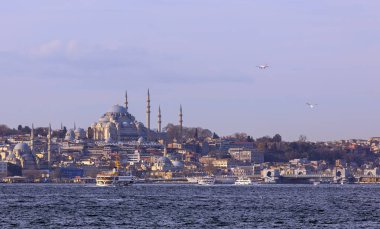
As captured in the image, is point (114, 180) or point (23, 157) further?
point (23, 157)

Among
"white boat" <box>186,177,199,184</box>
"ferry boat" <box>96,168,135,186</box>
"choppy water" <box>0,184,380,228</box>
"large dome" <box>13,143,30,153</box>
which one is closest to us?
"choppy water" <box>0,184,380,228</box>

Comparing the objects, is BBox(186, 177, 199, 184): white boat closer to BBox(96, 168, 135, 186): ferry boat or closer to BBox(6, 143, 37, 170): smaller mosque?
BBox(6, 143, 37, 170): smaller mosque

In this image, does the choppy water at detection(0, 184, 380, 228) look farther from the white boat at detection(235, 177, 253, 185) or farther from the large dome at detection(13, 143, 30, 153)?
the large dome at detection(13, 143, 30, 153)

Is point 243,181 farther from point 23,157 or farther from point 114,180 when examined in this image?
point 23,157

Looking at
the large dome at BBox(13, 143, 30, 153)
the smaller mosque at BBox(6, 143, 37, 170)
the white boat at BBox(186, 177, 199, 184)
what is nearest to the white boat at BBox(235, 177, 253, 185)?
the white boat at BBox(186, 177, 199, 184)

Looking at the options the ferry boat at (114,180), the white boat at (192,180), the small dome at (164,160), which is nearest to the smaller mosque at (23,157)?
the small dome at (164,160)

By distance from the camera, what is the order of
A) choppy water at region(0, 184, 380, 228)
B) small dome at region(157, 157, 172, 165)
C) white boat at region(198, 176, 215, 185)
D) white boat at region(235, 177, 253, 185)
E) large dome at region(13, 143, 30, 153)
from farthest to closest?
small dome at region(157, 157, 172, 165) < large dome at region(13, 143, 30, 153) < white boat at region(235, 177, 253, 185) < white boat at region(198, 176, 215, 185) < choppy water at region(0, 184, 380, 228)

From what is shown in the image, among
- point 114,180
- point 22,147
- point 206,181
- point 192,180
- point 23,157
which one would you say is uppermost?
point 22,147

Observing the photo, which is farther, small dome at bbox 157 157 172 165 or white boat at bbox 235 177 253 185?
small dome at bbox 157 157 172 165

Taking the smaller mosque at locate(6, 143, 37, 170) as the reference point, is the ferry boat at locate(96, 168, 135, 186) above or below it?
below

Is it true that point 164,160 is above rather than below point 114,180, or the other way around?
above

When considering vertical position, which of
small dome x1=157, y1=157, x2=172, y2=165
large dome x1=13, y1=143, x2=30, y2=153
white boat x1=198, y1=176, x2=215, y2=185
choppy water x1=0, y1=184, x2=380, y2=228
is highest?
large dome x1=13, y1=143, x2=30, y2=153

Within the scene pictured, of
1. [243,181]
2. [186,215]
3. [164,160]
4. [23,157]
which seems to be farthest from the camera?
[164,160]

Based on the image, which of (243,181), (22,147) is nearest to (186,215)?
(243,181)
